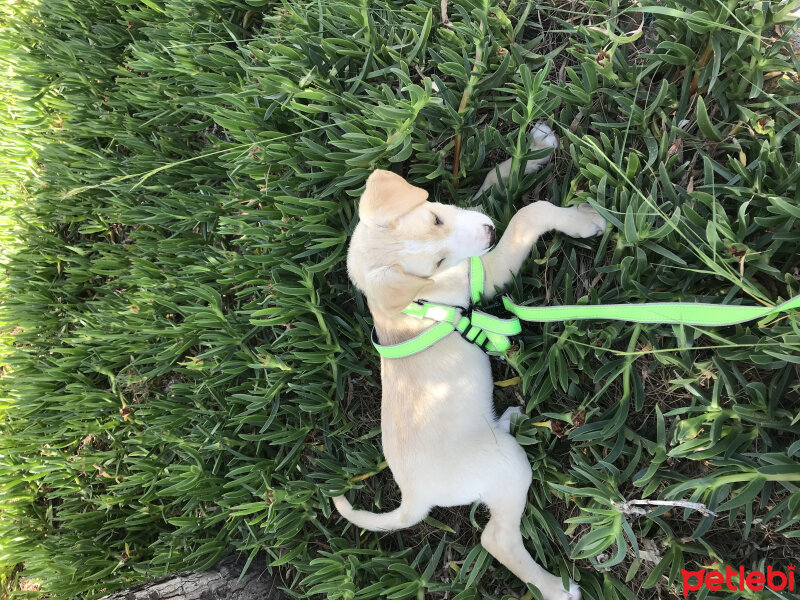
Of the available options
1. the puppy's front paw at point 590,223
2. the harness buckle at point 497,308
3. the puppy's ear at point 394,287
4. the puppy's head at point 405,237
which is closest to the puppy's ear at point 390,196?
the puppy's head at point 405,237

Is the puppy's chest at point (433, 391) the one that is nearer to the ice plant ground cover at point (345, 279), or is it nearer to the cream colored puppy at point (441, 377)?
the cream colored puppy at point (441, 377)

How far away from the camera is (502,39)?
95.7 inches

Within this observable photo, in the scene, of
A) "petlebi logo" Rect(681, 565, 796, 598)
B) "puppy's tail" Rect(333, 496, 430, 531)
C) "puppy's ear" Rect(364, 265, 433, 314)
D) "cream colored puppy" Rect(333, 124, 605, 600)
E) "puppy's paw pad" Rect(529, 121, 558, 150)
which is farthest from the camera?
"puppy's paw pad" Rect(529, 121, 558, 150)

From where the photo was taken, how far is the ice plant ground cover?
1.83m

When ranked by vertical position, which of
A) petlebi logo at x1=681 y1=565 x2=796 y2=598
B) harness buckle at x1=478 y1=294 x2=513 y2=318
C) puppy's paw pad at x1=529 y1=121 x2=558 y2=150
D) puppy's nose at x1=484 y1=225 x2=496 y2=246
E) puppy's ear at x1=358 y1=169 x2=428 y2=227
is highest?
puppy's paw pad at x1=529 y1=121 x2=558 y2=150

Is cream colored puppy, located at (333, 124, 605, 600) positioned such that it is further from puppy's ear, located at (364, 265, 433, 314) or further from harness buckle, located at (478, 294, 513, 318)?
harness buckle, located at (478, 294, 513, 318)

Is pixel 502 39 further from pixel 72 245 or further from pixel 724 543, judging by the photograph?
pixel 72 245

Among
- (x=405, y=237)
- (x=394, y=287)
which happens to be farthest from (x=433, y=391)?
(x=405, y=237)

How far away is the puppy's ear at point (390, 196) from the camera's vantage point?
2010 millimetres

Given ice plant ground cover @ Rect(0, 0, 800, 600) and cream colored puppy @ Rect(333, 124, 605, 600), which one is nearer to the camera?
ice plant ground cover @ Rect(0, 0, 800, 600)

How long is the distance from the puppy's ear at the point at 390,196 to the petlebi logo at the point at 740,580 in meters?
1.92

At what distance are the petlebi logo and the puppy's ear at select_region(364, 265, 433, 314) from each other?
1.60m

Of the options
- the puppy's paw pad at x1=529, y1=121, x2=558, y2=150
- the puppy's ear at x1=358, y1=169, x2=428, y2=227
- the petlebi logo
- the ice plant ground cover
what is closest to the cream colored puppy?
the puppy's ear at x1=358, y1=169, x2=428, y2=227

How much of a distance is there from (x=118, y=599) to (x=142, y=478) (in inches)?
26.8
